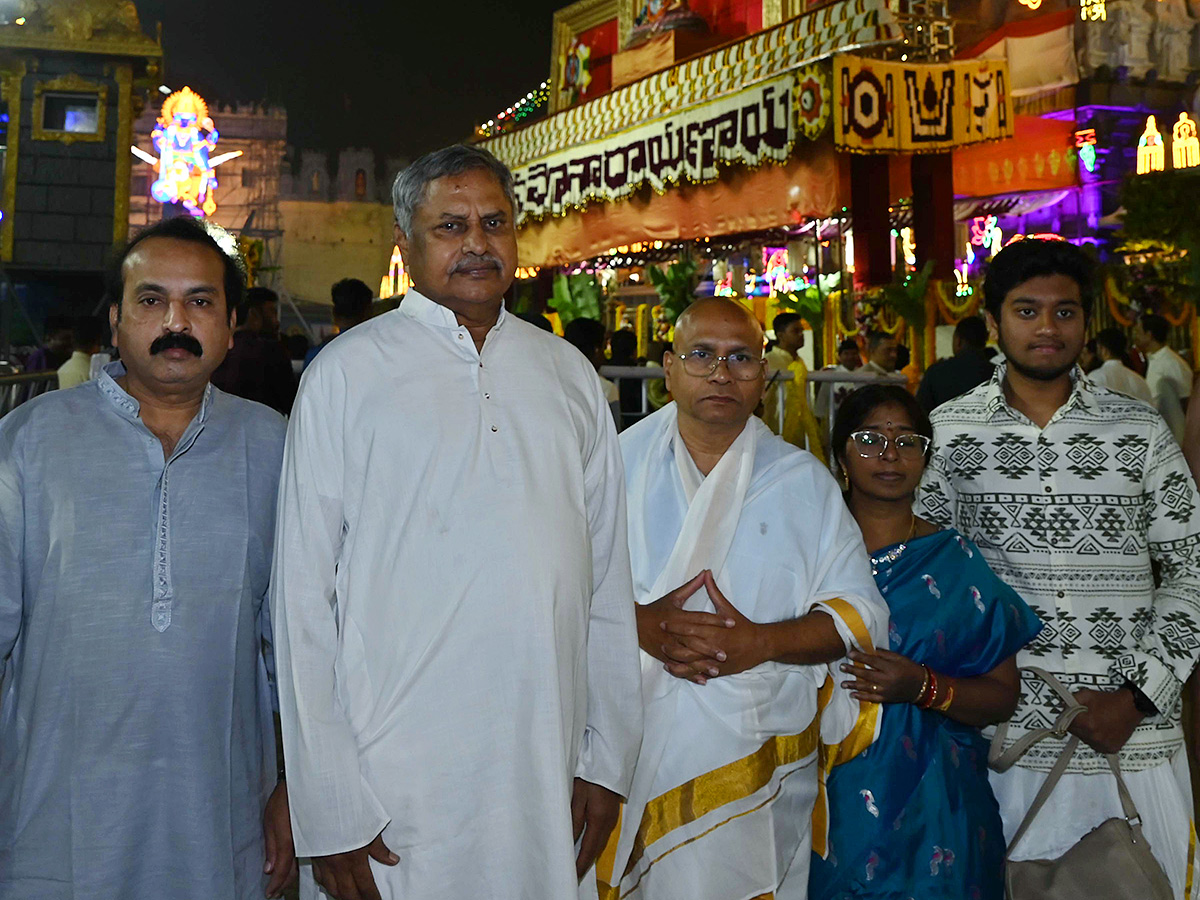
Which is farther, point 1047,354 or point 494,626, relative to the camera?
point 1047,354

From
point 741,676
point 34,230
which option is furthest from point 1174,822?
point 34,230

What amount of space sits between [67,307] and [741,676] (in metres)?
17.3

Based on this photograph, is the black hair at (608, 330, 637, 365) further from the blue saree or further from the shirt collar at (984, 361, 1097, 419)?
the blue saree

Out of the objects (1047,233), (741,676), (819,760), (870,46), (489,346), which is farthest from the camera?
(1047,233)

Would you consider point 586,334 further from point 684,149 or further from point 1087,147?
point 1087,147

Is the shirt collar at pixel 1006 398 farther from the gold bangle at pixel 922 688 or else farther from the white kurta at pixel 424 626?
the white kurta at pixel 424 626

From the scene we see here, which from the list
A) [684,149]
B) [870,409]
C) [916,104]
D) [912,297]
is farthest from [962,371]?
[684,149]

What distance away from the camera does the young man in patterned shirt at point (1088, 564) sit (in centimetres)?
254

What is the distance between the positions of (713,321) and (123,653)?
1.39 metres

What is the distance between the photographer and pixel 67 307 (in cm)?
1711

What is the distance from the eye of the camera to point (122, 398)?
2.01m

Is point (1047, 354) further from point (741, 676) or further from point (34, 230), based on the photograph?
point (34, 230)

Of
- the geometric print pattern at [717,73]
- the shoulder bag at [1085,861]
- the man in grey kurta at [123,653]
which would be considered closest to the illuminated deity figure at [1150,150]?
the geometric print pattern at [717,73]

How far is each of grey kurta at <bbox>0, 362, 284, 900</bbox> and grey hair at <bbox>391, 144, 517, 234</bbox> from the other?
0.59m
